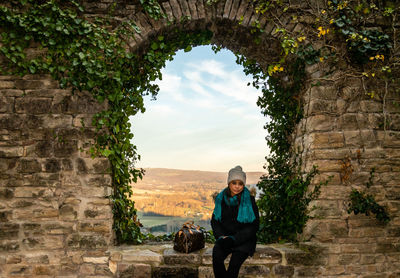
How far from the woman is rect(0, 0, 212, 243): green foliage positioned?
1.27 m

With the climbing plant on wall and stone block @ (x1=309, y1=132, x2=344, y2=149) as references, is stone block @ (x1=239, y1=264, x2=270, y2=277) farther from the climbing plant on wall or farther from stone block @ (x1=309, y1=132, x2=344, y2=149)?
stone block @ (x1=309, y1=132, x2=344, y2=149)

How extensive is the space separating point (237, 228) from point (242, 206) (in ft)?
0.84

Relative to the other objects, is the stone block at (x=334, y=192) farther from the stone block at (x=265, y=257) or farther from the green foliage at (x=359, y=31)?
the green foliage at (x=359, y=31)

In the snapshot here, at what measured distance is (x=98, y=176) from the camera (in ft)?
11.0

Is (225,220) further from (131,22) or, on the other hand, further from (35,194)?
(131,22)

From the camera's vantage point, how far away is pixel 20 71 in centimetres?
340

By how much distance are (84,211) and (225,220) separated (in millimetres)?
1649

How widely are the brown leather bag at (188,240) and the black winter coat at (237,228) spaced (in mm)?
361

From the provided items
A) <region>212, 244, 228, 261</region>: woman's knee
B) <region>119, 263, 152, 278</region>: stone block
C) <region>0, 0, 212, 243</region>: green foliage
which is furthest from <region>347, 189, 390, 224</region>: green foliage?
<region>0, 0, 212, 243</region>: green foliage

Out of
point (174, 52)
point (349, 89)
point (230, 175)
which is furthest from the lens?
point (174, 52)

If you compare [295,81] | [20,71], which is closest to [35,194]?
[20,71]

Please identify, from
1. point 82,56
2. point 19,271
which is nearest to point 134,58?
point 82,56

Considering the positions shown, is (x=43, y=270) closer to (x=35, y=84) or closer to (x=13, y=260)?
(x=13, y=260)

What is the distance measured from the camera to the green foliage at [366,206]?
3248mm
